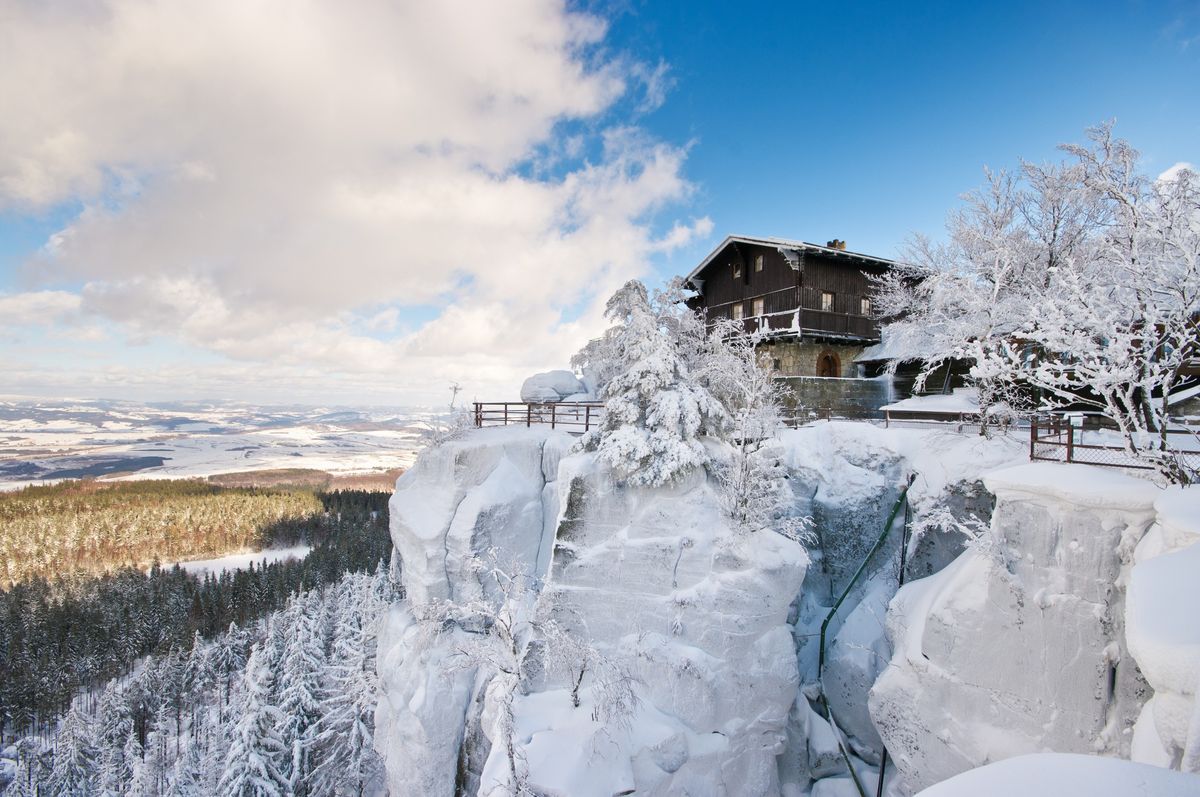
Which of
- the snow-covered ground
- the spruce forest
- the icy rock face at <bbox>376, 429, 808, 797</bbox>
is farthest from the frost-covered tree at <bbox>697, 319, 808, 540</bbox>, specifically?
the snow-covered ground

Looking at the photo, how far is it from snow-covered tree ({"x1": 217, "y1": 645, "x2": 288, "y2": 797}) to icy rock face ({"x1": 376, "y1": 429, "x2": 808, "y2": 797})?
12.9 meters

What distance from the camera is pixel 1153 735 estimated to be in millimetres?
6723

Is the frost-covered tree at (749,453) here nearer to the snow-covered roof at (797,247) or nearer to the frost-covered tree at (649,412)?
the frost-covered tree at (649,412)

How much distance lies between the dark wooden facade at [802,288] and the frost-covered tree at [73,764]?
4710 centimetres

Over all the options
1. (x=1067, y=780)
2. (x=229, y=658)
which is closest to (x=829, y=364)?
(x=1067, y=780)

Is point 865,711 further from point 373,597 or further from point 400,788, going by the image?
point 373,597

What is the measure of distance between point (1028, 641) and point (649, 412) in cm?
1014

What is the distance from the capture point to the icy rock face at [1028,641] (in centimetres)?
1016

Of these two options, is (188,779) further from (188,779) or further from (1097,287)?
(1097,287)

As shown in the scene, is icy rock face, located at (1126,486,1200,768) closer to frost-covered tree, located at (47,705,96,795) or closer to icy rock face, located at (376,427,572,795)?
icy rock face, located at (376,427,572,795)

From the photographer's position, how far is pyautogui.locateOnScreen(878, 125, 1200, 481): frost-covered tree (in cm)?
1047

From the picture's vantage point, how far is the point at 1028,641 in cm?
1103

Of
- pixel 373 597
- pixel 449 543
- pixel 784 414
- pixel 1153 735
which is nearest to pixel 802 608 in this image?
pixel 784 414

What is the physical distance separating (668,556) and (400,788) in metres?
12.3
